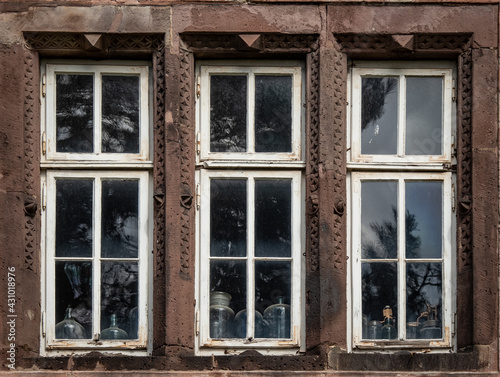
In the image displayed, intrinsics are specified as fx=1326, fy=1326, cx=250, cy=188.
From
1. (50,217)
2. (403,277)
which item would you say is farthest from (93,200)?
(403,277)

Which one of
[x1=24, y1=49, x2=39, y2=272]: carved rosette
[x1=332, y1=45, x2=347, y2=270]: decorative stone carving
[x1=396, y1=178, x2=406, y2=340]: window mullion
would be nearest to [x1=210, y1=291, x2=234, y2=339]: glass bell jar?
[x1=332, y1=45, x2=347, y2=270]: decorative stone carving

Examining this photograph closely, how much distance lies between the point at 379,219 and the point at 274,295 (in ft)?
2.99

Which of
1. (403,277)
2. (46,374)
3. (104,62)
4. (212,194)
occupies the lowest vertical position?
(46,374)

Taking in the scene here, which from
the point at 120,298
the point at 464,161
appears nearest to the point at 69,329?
the point at 120,298

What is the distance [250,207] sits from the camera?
30.5ft

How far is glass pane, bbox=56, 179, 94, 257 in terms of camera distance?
9.26 meters

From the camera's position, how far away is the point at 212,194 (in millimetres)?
9297

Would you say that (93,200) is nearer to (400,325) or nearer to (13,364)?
(13,364)

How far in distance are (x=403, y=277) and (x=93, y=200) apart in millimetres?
2230

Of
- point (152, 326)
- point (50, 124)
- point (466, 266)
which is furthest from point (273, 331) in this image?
point (50, 124)

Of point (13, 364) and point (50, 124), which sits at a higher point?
point (50, 124)

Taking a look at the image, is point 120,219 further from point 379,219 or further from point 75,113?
point 379,219

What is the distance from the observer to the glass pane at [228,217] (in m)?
9.25

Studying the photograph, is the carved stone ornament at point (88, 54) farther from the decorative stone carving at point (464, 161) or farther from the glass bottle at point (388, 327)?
the decorative stone carving at point (464, 161)
